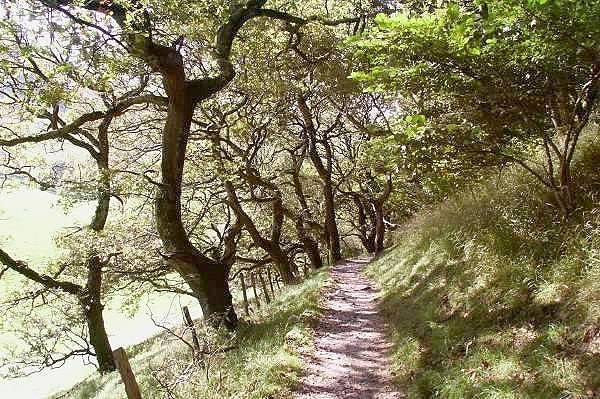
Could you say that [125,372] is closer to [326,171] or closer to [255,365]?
[255,365]

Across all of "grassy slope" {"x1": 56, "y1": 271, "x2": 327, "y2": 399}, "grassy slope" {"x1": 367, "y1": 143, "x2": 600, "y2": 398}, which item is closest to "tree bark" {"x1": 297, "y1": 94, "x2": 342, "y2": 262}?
"grassy slope" {"x1": 56, "y1": 271, "x2": 327, "y2": 399}

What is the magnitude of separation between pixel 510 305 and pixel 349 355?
3619 millimetres

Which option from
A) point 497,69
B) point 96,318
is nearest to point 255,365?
point 497,69

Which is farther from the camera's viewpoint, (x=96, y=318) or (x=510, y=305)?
(x=96, y=318)

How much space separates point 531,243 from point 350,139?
21662mm

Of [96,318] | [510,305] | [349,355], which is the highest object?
[96,318]

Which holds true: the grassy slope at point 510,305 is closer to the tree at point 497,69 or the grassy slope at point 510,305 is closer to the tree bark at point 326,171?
the tree at point 497,69

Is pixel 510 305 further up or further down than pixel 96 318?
further down

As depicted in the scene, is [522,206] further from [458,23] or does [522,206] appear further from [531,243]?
[458,23]

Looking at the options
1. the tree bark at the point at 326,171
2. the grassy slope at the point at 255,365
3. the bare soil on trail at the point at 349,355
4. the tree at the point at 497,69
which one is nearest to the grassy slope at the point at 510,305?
the bare soil on trail at the point at 349,355

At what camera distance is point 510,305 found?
6.93m

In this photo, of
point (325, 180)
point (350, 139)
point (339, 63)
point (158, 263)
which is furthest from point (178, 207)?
point (350, 139)

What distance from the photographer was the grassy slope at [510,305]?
5301mm

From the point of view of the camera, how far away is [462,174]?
336 inches
